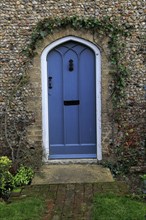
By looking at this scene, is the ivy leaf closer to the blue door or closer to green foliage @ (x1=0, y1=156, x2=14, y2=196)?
the blue door

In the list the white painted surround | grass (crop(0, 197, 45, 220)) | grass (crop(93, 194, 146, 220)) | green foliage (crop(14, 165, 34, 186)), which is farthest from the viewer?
the white painted surround

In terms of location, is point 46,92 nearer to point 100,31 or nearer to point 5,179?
point 100,31

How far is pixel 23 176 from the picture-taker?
6273mm

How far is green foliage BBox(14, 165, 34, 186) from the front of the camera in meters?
6.16

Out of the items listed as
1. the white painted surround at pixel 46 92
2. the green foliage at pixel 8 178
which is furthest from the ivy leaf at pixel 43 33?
the green foliage at pixel 8 178

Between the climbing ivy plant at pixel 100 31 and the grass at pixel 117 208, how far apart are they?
2.50 m

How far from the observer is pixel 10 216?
4816 millimetres

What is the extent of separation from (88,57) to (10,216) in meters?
3.77

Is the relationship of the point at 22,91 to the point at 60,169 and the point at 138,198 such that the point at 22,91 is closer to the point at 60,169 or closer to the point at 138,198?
the point at 60,169

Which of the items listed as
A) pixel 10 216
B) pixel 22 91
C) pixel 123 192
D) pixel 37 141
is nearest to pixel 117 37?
pixel 22 91

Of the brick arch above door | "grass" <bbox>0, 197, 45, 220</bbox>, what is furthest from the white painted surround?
"grass" <bbox>0, 197, 45, 220</bbox>

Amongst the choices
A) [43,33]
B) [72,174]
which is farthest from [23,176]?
[43,33]

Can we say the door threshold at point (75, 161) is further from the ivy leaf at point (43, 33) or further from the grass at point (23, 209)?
the ivy leaf at point (43, 33)

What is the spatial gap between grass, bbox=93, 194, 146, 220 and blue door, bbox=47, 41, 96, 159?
224 cm
